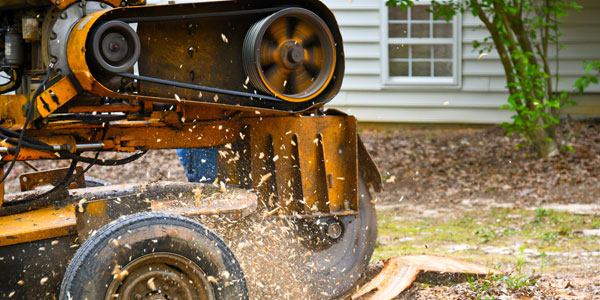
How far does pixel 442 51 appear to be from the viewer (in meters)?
13.2

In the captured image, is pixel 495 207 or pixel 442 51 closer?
pixel 495 207

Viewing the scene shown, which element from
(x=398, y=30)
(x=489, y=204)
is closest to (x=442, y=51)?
(x=398, y=30)

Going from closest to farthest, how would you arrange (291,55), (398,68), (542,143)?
(291,55) < (542,143) < (398,68)

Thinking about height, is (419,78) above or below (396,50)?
below

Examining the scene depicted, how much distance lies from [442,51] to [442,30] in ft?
1.20

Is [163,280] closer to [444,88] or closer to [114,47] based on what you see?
[114,47]

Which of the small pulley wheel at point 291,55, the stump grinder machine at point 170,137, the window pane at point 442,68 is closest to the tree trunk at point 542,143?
the window pane at point 442,68

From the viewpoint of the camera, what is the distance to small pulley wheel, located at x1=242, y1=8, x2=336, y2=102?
14.3ft

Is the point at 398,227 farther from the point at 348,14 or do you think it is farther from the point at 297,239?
the point at 348,14

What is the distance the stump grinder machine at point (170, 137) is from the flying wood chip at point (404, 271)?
0.17m

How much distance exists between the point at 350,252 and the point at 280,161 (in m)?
0.82

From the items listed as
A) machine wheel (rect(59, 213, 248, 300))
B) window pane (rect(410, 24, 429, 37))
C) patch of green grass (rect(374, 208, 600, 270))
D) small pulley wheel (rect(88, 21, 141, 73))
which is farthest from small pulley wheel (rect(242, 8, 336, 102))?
window pane (rect(410, 24, 429, 37))

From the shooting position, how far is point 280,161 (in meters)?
4.88

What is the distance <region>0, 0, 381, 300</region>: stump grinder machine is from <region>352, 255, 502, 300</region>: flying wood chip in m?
0.17
